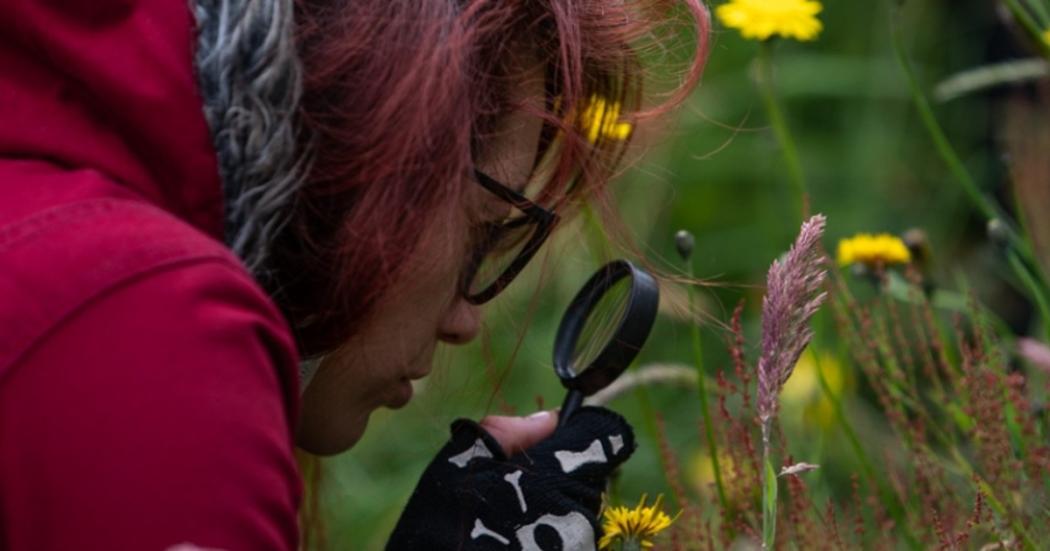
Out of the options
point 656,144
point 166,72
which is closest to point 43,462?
point 166,72

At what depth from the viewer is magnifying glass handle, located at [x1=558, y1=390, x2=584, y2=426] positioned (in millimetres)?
1369

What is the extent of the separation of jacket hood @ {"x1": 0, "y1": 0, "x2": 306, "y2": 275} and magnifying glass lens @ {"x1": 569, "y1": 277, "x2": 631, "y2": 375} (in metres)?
0.37

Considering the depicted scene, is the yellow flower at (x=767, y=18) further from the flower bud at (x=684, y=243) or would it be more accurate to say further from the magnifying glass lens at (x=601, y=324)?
the magnifying glass lens at (x=601, y=324)

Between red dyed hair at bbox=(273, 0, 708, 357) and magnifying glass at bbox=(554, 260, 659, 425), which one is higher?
red dyed hair at bbox=(273, 0, 708, 357)

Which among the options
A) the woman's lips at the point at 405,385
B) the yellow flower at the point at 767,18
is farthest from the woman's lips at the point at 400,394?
the yellow flower at the point at 767,18

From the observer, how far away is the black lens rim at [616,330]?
1294 mm

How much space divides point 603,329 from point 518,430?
0.34 feet

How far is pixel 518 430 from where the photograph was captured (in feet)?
4.41

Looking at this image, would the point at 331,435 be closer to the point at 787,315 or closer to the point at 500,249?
the point at 500,249

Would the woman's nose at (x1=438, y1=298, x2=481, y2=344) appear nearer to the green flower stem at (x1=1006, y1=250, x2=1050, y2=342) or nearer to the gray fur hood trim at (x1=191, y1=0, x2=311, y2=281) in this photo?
the gray fur hood trim at (x1=191, y1=0, x2=311, y2=281)

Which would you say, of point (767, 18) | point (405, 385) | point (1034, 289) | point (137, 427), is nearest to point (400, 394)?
point (405, 385)

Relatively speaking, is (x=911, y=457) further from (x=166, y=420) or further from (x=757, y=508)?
(x=166, y=420)

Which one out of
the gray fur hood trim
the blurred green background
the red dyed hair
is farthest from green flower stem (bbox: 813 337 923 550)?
the blurred green background

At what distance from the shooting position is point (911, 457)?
1.44m
